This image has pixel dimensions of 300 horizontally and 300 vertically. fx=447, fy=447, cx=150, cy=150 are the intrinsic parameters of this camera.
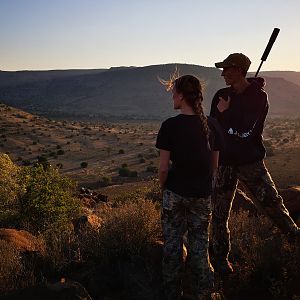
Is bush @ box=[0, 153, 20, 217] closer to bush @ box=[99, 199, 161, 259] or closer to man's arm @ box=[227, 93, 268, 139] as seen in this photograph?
bush @ box=[99, 199, 161, 259]

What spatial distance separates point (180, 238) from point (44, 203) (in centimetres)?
494

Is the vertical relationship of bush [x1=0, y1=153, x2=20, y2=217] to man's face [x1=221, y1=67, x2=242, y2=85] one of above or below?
below

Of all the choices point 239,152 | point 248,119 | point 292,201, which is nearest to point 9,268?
point 239,152

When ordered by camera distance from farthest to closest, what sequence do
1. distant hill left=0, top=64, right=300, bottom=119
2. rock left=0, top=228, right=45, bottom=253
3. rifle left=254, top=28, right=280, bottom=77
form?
distant hill left=0, top=64, right=300, bottom=119 < rifle left=254, top=28, right=280, bottom=77 < rock left=0, top=228, right=45, bottom=253

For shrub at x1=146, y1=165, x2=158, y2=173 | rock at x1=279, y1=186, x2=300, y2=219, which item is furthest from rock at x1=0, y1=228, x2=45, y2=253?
shrub at x1=146, y1=165, x2=158, y2=173

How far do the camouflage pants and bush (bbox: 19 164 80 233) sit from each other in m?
4.21

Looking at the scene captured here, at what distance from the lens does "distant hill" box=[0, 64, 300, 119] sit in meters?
131

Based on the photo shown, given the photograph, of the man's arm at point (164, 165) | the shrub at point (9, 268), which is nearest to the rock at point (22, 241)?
the shrub at point (9, 268)

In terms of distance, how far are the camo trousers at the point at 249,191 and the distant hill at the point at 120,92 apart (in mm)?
118708

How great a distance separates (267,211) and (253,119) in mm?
1000

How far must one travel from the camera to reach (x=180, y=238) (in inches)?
160

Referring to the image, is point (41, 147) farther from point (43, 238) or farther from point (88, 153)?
point (43, 238)

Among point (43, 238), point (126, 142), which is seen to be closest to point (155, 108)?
point (126, 142)

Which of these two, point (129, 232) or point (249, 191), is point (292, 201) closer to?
point (249, 191)
